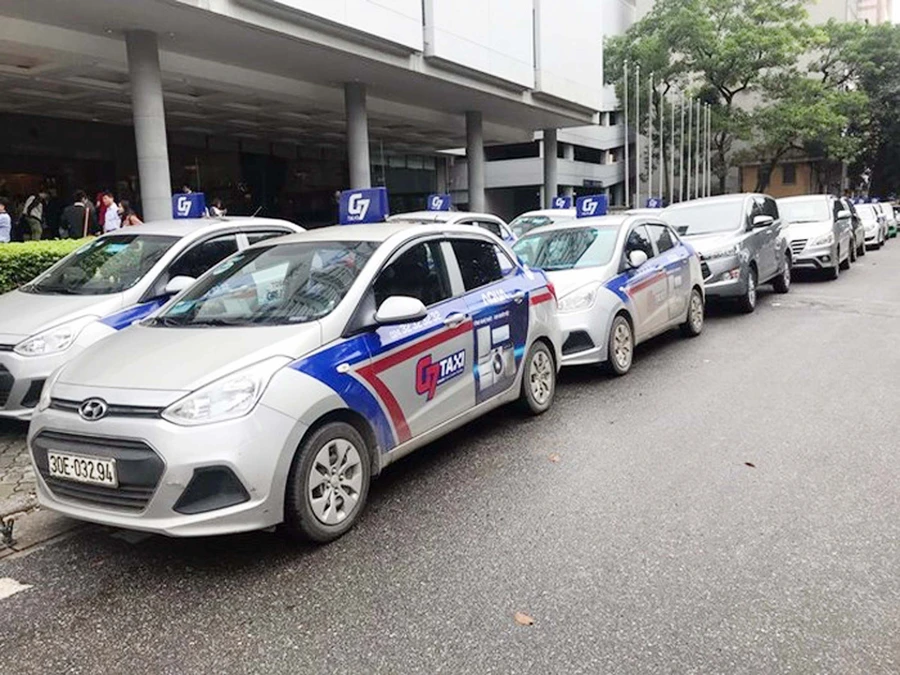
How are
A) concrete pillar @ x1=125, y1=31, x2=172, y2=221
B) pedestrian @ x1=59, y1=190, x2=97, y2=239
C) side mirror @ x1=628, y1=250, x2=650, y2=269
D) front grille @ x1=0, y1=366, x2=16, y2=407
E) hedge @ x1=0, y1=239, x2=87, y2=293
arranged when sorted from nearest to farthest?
front grille @ x1=0, y1=366, x2=16, y2=407 → side mirror @ x1=628, y1=250, x2=650, y2=269 → hedge @ x1=0, y1=239, x2=87, y2=293 → concrete pillar @ x1=125, y1=31, x2=172, y2=221 → pedestrian @ x1=59, y1=190, x2=97, y2=239

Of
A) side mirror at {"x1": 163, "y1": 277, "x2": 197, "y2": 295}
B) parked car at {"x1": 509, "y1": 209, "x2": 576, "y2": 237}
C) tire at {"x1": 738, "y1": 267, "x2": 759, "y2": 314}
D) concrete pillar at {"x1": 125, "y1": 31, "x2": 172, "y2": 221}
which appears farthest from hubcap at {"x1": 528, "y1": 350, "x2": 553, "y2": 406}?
concrete pillar at {"x1": 125, "y1": 31, "x2": 172, "y2": 221}

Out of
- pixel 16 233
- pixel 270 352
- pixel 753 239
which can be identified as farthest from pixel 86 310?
pixel 16 233

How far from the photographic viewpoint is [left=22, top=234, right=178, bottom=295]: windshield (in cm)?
683

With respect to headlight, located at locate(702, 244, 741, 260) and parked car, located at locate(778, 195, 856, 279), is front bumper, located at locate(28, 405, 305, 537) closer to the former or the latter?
headlight, located at locate(702, 244, 741, 260)

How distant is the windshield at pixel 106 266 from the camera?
683 centimetres

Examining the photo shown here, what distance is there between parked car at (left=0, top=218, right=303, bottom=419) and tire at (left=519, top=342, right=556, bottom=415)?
3050 millimetres

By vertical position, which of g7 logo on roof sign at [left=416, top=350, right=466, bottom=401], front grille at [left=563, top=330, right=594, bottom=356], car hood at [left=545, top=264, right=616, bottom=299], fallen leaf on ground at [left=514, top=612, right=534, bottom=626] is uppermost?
car hood at [left=545, top=264, right=616, bottom=299]

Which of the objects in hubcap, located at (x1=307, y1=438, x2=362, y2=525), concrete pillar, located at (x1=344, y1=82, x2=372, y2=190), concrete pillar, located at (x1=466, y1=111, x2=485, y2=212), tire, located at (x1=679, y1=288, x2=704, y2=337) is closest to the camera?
hubcap, located at (x1=307, y1=438, x2=362, y2=525)

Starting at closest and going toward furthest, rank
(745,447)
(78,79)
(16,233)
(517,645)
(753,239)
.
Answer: (517,645) < (745,447) < (753,239) < (78,79) < (16,233)

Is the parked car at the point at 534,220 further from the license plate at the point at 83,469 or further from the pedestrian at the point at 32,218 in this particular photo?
the pedestrian at the point at 32,218

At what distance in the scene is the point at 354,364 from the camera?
4.38 metres

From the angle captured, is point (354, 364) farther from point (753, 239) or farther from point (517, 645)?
point (753, 239)

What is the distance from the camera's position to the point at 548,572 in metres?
3.76

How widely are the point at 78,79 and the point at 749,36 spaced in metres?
32.6
